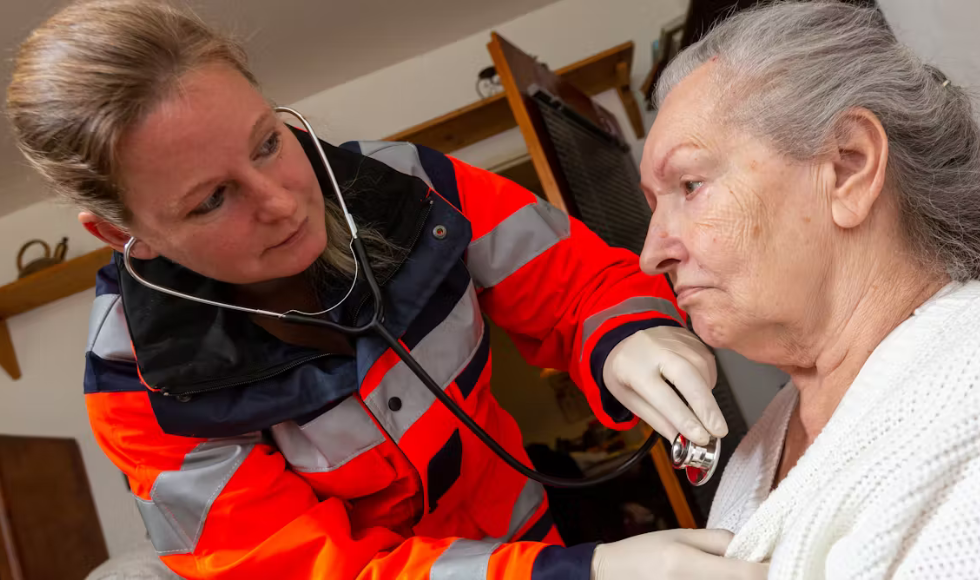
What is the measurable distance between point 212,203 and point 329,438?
16.2 inches

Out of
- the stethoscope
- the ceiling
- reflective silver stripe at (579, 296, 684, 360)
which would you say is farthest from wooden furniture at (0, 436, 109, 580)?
reflective silver stripe at (579, 296, 684, 360)

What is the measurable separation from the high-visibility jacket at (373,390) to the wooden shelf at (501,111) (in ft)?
4.33

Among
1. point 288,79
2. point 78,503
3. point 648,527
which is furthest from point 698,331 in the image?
point 78,503

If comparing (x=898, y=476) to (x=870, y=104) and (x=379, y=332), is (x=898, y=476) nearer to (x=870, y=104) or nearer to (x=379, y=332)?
(x=870, y=104)

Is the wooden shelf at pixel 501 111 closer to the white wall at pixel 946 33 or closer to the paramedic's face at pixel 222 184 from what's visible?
the white wall at pixel 946 33

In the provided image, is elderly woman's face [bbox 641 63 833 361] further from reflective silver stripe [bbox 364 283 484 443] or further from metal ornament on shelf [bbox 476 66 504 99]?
metal ornament on shelf [bbox 476 66 504 99]

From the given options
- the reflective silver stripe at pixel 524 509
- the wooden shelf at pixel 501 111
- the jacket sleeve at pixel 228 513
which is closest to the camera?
the jacket sleeve at pixel 228 513

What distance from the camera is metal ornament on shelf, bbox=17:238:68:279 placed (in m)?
2.66

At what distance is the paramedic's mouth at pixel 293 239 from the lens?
0.90 meters

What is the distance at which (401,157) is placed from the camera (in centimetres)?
117

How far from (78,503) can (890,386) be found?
2898 millimetres

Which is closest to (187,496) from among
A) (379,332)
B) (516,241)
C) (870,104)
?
(379,332)

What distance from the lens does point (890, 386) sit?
67 cm

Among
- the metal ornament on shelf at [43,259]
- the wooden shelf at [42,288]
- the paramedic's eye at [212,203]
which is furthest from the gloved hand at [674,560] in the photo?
the metal ornament on shelf at [43,259]
